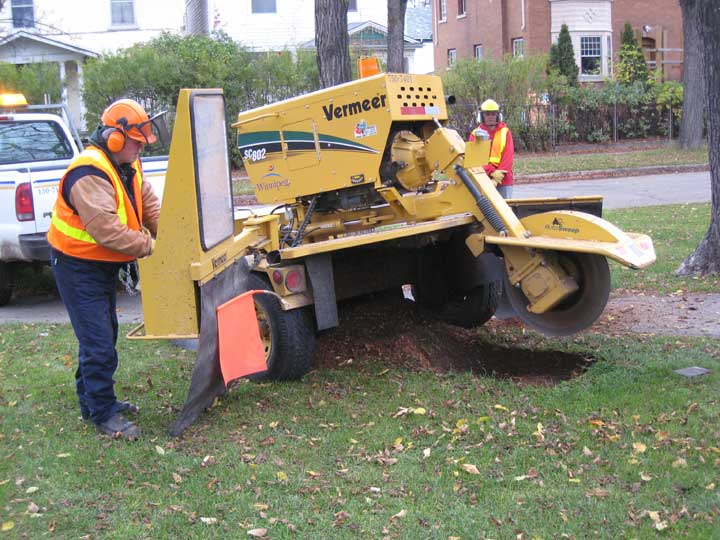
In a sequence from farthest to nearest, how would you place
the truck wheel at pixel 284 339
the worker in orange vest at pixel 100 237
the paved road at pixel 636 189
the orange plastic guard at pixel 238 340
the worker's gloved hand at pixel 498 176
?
→ the paved road at pixel 636 189
the worker's gloved hand at pixel 498 176
the truck wheel at pixel 284 339
the orange plastic guard at pixel 238 340
the worker in orange vest at pixel 100 237

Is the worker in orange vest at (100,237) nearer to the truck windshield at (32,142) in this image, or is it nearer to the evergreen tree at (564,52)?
the truck windshield at (32,142)

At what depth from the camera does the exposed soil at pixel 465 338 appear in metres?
6.51

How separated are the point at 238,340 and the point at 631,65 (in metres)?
29.8

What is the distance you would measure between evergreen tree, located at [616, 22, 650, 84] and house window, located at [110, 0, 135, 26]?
56.5 feet

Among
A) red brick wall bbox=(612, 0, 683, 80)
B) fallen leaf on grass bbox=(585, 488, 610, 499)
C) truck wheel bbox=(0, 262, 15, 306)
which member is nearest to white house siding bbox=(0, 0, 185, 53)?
red brick wall bbox=(612, 0, 683, 80)

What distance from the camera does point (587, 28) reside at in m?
34.7

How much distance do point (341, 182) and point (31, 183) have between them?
411cm

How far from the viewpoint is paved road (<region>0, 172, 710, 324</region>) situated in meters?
9.49

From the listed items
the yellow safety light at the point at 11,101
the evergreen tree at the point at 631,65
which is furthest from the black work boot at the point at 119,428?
the evergreen tree at the point at 631,65

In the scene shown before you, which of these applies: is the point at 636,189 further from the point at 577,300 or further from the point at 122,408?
the point at 122,408

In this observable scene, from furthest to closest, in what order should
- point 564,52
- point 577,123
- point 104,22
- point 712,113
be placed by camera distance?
point 564,52
point 104,22
point 577,123
point 712,113

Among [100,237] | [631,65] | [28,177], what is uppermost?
[631,65]

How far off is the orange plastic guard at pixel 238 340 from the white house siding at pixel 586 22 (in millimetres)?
31206

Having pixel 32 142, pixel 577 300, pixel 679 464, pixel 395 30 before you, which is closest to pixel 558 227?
pixel 577 300
